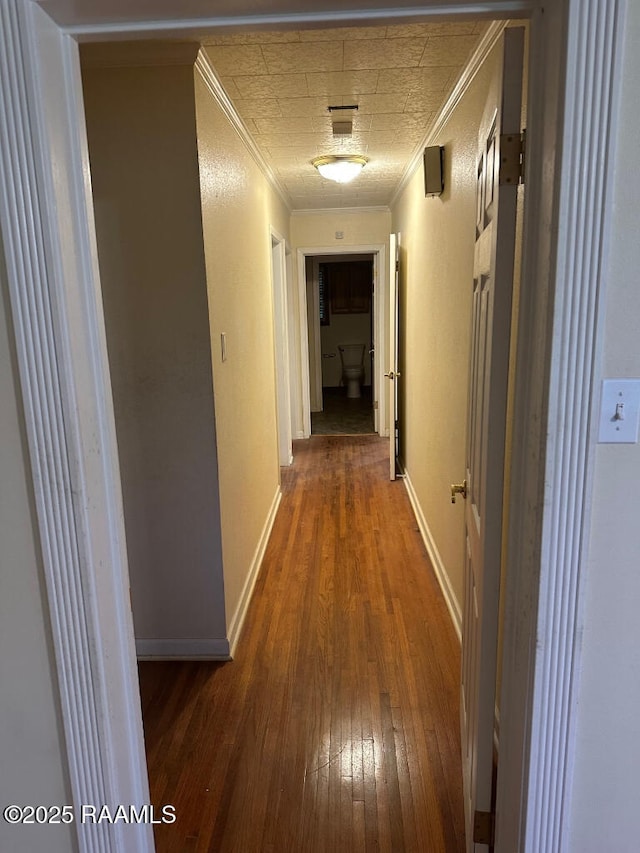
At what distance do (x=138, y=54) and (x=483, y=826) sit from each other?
263 centimetres

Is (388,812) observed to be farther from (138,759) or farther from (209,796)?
(138,759)

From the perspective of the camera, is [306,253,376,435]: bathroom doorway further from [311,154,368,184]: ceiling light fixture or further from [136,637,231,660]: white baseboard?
[136,637,231,660]: white baseboard

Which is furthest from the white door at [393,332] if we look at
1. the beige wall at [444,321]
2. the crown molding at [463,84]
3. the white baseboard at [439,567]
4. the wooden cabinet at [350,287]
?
the wooden cabinet at [350,287]

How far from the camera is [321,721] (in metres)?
2.10

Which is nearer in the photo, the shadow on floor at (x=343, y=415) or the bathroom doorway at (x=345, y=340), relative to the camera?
the shadow on floor at (x=343, y=415)

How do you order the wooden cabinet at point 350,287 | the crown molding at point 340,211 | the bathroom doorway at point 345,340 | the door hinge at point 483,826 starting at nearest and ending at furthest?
1. the door hinge at point 483,826
2. the crown molding at point 340,211
3. the bathroom doorway at point 345,340
4. the wooden cabinet at point 350,287

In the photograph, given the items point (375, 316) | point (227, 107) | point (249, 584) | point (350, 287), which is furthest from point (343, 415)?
point (227, 107)

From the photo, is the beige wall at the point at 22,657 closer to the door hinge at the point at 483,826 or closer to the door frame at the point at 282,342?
the door hinge at the point at 483,826

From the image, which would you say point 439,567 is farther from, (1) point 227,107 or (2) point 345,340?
(2) point 345,340

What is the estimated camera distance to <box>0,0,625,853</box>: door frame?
3.10ft

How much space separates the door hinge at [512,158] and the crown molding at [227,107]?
4.74 feet

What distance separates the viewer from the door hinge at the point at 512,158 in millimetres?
1115

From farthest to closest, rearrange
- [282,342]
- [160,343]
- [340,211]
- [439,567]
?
[340,211] < [282,342] < [439,567] < [160,343]

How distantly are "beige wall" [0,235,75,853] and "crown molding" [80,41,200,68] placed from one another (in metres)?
1.35
